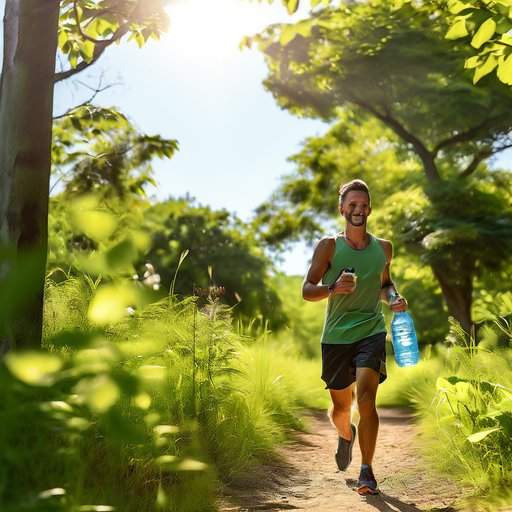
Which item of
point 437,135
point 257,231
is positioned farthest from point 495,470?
point 257,231

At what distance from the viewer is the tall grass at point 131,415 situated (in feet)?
4.63

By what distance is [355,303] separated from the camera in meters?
5.30

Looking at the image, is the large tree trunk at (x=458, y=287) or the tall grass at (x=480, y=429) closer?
the tall grass at (x=480, y=429)

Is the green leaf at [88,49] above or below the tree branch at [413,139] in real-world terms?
below

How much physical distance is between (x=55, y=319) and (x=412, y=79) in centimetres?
1465

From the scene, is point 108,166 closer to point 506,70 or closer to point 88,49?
point 88,49

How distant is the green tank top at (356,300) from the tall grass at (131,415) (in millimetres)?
1007

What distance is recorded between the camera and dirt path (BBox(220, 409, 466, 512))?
15.8ft

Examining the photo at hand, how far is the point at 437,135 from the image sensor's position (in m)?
20.3

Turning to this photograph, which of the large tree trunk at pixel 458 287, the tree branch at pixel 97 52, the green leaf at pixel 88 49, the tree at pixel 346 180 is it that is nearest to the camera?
the tree branch at pixel 97 52

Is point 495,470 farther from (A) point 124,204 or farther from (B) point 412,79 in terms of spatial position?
(B) point 412,79

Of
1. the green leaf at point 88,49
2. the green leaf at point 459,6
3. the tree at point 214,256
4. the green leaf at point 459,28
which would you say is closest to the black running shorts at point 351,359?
the green leaf at point 459,28

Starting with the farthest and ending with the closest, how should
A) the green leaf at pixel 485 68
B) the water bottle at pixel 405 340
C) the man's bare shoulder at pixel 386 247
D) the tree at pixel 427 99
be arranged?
the tree at pixel 427 99, the water bottle at pixel 405 340, the man's bare shoulder at pixel 386 247, the green leaf at pixel 485 68

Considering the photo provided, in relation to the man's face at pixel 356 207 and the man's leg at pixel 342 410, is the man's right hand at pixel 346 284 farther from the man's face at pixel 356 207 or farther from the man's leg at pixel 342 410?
the man's leg at pixel 342 410
